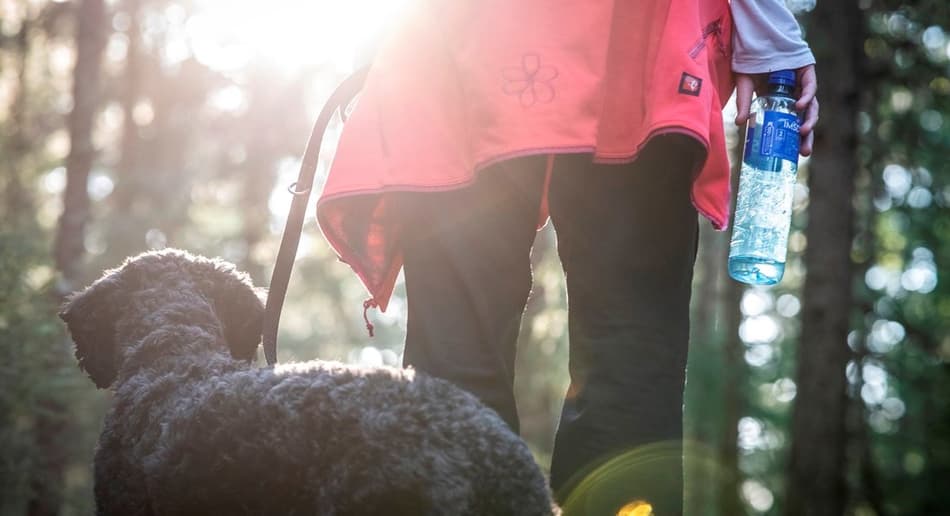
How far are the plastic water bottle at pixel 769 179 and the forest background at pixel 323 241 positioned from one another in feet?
3.85

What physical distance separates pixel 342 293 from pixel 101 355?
15.4 m

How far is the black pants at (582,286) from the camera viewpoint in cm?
240

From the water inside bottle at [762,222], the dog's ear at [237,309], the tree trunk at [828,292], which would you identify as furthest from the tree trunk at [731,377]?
the water inside bottle at [762,222]

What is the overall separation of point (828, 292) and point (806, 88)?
7.52 meters

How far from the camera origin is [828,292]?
9.71 m

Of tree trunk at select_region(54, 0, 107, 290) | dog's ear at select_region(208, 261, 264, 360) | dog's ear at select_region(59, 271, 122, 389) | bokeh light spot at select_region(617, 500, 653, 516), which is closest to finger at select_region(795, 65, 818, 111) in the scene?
bokeh light spot at select_region(617, 500, 653, 516)

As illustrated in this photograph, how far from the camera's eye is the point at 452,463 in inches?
83.1

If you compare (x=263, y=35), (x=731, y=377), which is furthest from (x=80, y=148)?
(x=731, y=377)

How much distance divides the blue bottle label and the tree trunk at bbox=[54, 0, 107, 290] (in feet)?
29.6

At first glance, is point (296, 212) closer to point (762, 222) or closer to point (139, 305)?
point (139, 305)

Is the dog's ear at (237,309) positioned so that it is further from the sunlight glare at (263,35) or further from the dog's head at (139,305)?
the sunlight glare at (263,35)

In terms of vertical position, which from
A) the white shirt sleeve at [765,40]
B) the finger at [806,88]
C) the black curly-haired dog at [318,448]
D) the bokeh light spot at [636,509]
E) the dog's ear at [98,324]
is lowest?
the bokeh light spot at [636,509]

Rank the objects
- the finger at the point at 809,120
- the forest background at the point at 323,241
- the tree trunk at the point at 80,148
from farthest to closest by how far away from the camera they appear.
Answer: the tree trunk at the point at 80,148
the forest background at the point at 323,241
the finger at the point at 809,120

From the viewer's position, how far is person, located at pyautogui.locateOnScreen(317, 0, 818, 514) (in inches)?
95.8
